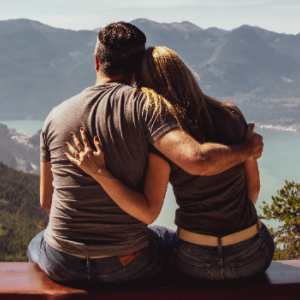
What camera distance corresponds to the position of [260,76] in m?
115

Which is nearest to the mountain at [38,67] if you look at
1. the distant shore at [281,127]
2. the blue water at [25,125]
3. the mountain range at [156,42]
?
the mountain range at [156,42]

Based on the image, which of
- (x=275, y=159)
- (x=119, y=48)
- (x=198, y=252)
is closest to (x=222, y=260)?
(x=198, y=252)

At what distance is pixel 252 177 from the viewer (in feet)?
4.66

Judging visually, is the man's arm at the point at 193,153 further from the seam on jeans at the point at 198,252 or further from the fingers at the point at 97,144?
the seam on jeans at the point at 198,252

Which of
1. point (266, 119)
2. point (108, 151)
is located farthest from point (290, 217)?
point (266, 119)

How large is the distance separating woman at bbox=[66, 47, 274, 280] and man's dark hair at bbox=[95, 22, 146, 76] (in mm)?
44

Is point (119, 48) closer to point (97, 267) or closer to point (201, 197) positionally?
point (201, 197)

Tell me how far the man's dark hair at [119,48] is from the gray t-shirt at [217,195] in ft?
1.12

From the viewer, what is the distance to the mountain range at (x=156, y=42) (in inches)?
4227

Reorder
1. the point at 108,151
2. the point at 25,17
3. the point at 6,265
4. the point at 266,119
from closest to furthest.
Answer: the point at 108,151 → the point at 6,265 → the point at 266,119 → the point at 25,17

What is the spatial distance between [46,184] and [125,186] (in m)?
0.42

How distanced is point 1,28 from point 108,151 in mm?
140088

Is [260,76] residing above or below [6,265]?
below

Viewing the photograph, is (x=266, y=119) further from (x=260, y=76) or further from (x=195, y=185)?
(x=195, y=185)
